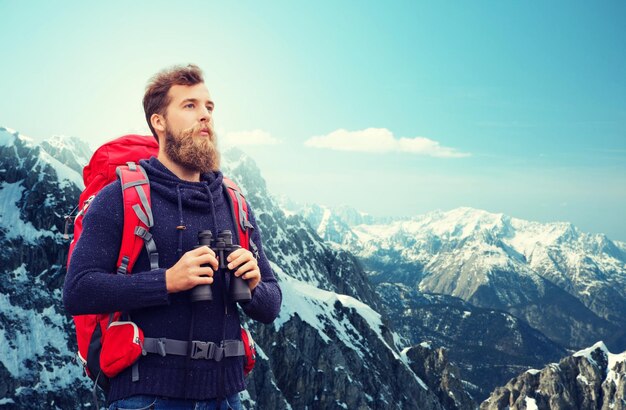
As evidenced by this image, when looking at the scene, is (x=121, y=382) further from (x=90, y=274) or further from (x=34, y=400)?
(x=34, y=400)

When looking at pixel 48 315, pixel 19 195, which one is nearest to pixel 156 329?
pixel 48 315

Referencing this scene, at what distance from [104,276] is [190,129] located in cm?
180

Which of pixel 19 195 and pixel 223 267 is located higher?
pixel 223 267

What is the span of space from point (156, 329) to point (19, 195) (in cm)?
12453

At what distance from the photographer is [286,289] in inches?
4058

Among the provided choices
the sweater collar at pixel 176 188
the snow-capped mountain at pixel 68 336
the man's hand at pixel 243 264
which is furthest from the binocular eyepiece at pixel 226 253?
the snow-capped mountain at pixel 68 336

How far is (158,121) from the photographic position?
513 cm

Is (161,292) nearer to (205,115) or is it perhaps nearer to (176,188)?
(176,188)

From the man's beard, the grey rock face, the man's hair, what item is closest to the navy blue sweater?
the man's beard

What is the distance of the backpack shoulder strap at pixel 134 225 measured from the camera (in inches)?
175

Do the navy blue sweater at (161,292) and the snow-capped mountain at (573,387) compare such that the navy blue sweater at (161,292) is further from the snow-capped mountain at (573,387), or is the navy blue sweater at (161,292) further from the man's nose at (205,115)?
the snow-capped mountain at (573,387)

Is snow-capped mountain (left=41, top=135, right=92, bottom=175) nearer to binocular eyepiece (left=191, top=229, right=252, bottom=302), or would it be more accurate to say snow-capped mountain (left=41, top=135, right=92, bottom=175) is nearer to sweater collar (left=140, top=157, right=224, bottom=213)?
sweater collar (left=140, top=157, right=224, bottom=213)

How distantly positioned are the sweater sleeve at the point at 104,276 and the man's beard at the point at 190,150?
2.58ft

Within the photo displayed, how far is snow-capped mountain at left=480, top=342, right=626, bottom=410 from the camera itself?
169500 mm
